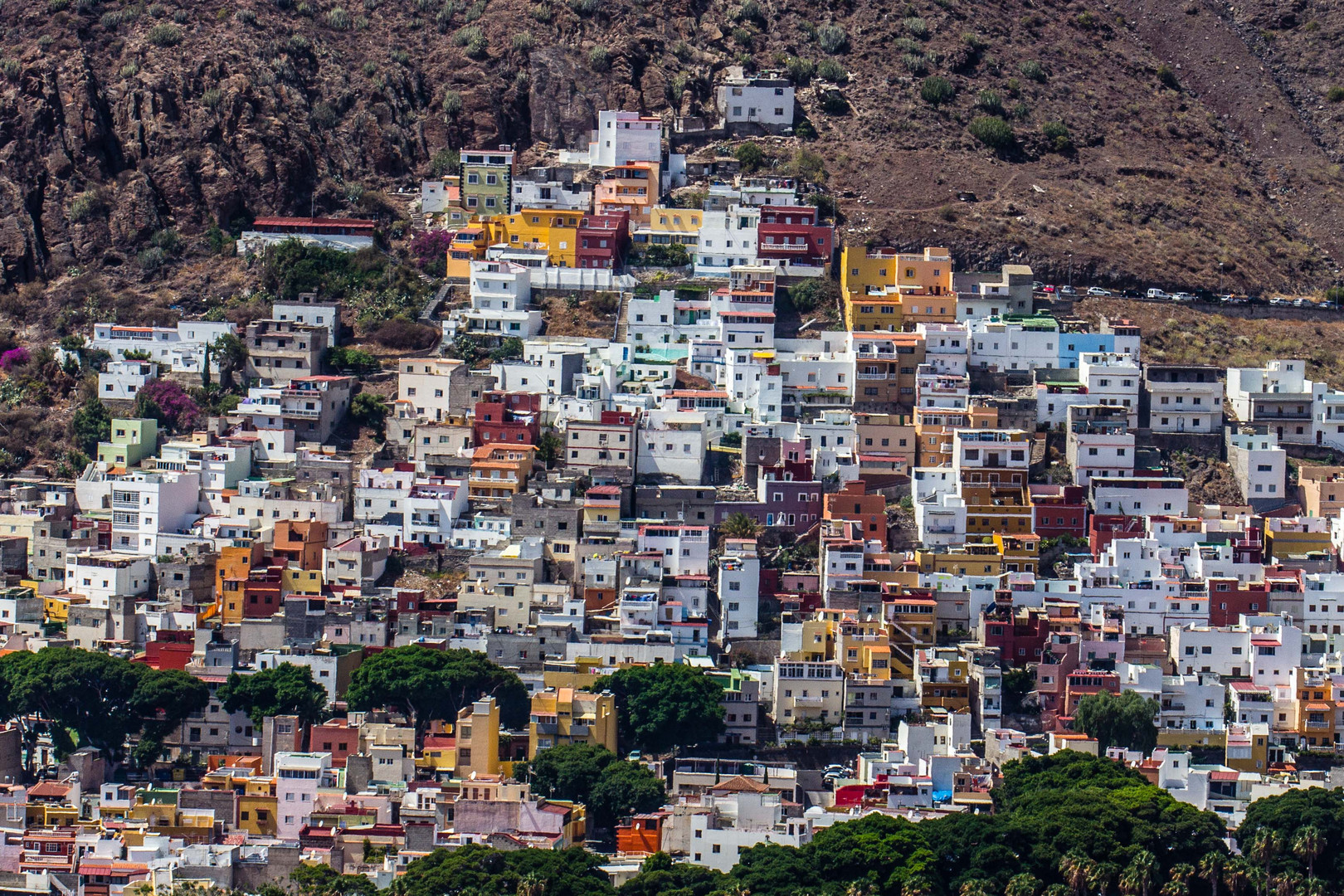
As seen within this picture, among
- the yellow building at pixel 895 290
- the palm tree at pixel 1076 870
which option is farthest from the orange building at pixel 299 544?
the palm tree at pixel 1076 870

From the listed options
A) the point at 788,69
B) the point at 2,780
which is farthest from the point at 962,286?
the point at 2,780

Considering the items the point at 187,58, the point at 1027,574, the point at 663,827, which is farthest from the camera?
the point at 187,58

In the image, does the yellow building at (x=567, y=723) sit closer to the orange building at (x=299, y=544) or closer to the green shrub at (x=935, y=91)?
the orange building at (x=299, y=544)

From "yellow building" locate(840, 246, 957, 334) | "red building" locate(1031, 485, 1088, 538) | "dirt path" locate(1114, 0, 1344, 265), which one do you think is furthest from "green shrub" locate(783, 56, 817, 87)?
"red building" locate(1031, 485, 1088, 538)

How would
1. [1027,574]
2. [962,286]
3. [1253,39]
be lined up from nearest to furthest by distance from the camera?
[1027,574] → [962,286] → [1253,39]

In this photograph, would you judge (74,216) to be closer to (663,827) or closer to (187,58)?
(187,58)

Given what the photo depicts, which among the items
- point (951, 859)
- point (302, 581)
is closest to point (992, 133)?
point (302, 581)

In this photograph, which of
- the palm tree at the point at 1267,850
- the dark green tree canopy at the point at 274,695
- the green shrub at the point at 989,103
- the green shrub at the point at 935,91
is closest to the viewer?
the palm tree at the point at 1267,850
